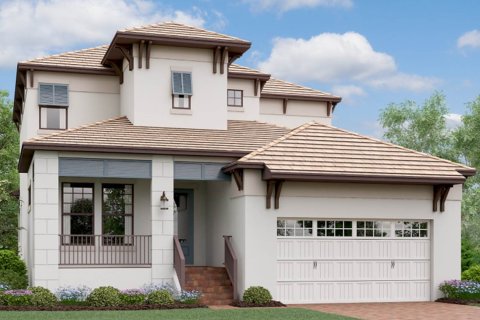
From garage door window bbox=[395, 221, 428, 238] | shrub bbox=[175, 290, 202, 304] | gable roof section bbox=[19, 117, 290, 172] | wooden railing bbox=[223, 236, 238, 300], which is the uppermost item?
gable roof section bbox=[19, 117, 290, 172]

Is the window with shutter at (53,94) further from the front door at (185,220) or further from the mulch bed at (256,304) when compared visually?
the mulch bed at (256,304)

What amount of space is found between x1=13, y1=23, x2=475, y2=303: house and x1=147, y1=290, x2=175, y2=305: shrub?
49.8 inches

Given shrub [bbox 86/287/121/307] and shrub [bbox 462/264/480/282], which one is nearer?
shrub [bbox 86/287/121/307]

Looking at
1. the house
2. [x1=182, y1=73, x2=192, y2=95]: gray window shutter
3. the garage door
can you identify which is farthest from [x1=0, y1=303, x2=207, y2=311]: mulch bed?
[x1=182, y1=73, x2=192, y2=95]: gray window shutter

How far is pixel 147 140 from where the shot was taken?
2450cm

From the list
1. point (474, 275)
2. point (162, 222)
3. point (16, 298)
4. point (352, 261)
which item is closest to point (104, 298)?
point (16, 298)

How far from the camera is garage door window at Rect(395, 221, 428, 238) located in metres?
25.0

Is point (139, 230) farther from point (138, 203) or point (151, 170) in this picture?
point (151, 170)

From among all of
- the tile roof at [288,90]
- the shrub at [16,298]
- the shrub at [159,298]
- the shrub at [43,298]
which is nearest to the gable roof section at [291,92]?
the tile roof at [288,90]

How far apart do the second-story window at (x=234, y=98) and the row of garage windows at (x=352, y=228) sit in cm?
858

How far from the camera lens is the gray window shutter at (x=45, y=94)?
28.6m

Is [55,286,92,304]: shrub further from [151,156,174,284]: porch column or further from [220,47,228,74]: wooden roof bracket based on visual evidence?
[220,47,228,74]: wooden roof bracket

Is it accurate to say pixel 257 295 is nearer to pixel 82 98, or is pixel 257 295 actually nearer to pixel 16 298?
pixel 16 298

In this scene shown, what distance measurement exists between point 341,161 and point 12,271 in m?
11.5
